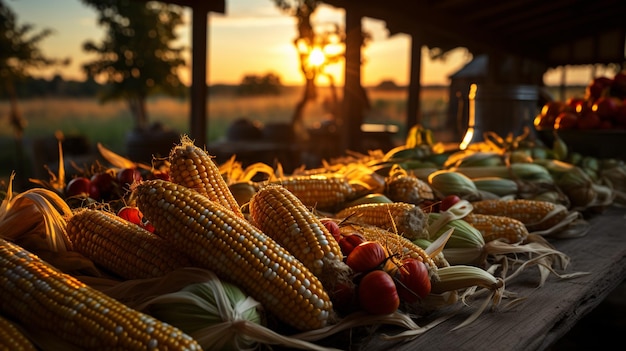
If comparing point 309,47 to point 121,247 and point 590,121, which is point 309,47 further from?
point 121,247

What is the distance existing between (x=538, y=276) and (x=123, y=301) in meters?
1.35

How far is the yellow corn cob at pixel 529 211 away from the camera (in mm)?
2367

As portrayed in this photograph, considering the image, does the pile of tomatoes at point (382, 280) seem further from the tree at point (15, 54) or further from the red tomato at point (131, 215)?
the tree at point (15, 54)

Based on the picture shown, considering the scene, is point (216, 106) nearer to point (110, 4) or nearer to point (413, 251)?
point (110, 4)

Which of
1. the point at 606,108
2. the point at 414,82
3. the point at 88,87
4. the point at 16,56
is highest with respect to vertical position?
the point at 16,56

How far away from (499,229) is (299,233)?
3.30 ft

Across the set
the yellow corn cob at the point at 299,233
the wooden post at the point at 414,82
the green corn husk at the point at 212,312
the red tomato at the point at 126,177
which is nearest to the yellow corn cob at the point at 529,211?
the yellow corn cob at the point at 299,233

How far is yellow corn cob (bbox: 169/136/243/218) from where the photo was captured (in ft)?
4.98

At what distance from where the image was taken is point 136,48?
14.2m

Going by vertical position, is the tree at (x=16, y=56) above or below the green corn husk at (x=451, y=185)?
above

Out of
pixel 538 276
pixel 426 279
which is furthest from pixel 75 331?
pixel 538 276

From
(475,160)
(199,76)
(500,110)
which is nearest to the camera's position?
(475,160)

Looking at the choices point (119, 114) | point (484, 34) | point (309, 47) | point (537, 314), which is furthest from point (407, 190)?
point (119, 114)

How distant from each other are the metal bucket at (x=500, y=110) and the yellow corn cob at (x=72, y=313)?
311 centimetres
